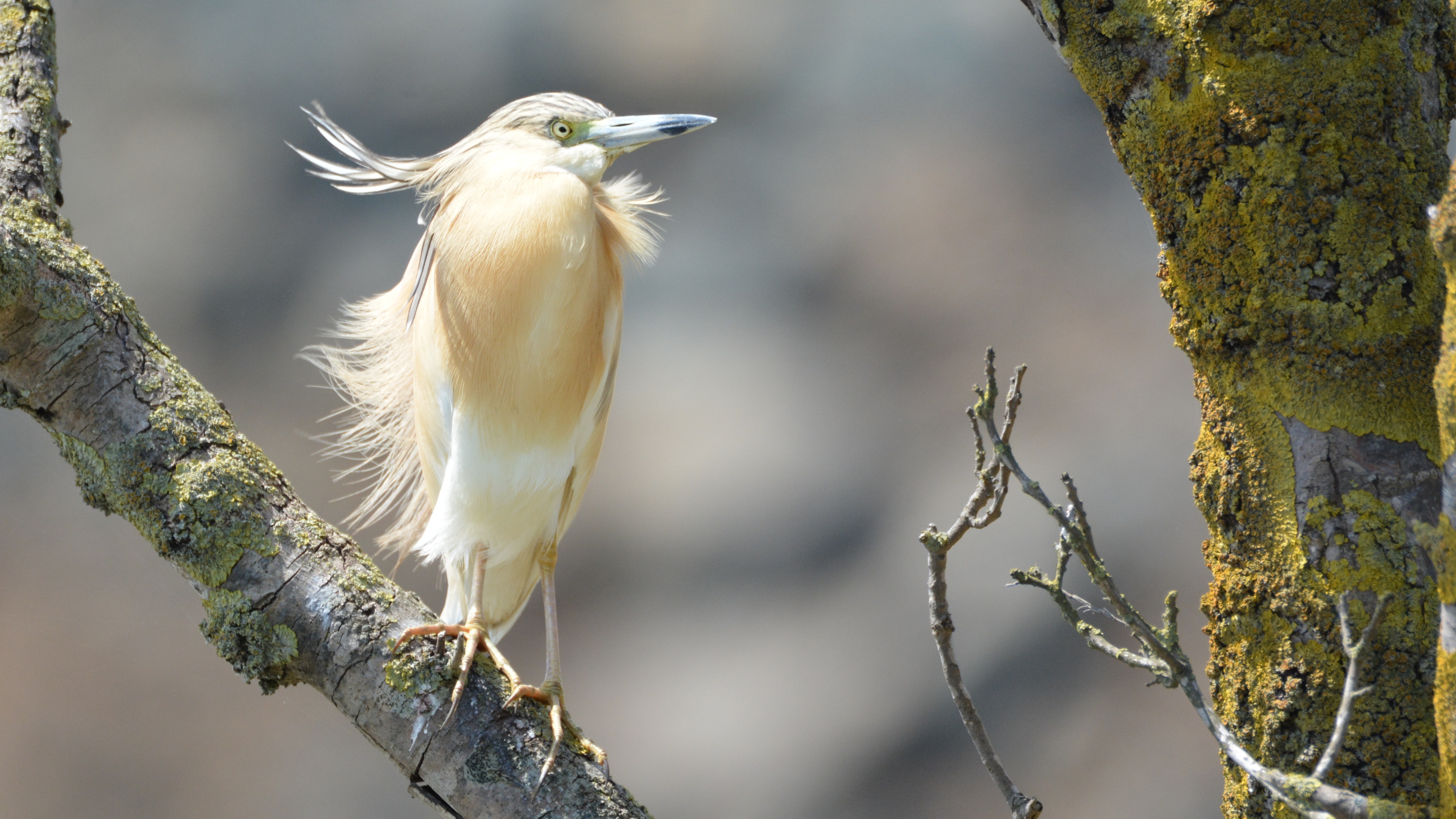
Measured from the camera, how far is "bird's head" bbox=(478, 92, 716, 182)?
965mm

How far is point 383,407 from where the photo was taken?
3.85ft

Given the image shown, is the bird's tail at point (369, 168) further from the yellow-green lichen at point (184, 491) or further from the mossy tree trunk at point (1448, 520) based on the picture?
the mossy tree trunk at point (1448, 520)

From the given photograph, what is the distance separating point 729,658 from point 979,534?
2.28ft

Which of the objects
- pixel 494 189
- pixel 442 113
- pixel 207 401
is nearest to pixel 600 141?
pixel 494 189

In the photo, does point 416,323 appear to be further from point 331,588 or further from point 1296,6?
point 1296,6

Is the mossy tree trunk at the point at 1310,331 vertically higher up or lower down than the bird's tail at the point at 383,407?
lower down

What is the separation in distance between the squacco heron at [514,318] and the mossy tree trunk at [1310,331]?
471 mm

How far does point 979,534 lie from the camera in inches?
94.9

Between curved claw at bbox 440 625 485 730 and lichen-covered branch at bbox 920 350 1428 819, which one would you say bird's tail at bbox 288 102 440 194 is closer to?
curved claw at bbox 440 625 485 730

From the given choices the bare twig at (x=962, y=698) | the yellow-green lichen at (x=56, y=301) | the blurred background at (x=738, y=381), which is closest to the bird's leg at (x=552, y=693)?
the bare twig at (x=962, y=698)

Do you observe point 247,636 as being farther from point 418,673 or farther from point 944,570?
point 944,570

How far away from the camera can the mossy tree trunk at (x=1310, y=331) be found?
52 cm

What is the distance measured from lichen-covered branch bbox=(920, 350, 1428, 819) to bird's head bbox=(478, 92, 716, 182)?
510 millimetres

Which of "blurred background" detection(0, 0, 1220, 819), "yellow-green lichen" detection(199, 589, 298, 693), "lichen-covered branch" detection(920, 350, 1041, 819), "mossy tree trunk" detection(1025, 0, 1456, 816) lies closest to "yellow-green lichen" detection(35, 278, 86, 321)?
"yellow-green lichen" detection(199, 589, 298, 693)
